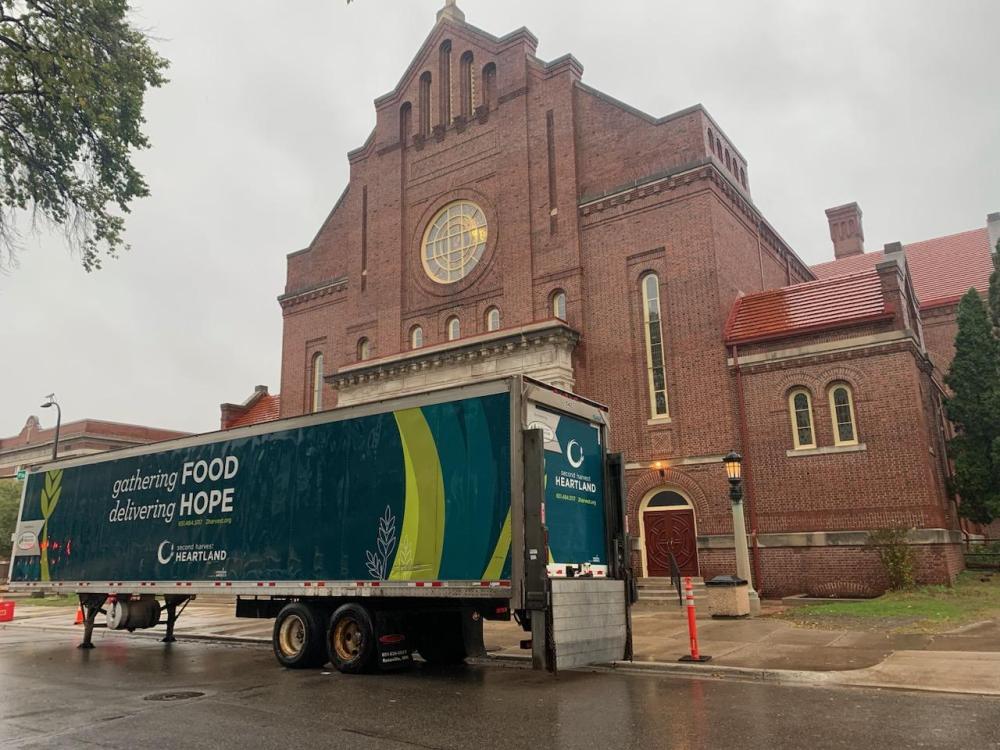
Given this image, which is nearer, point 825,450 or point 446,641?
point 446,641

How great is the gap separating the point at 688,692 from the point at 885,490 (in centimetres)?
1377

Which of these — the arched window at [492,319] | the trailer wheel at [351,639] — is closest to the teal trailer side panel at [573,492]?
the trailer wheel at [351,639]

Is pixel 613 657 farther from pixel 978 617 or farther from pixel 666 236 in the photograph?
pixel 666 236

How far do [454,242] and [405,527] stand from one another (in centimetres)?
2037

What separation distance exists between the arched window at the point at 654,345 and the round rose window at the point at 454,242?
6.84 meters

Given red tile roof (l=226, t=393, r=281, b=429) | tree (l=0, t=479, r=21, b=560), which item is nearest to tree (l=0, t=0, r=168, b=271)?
red tile roof (l=226, t=393, r=281, b=429)

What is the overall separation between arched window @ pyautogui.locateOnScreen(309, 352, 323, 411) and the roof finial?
50.4 ft

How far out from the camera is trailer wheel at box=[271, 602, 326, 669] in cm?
1125

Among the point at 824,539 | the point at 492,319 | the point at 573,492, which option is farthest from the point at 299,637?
the point at 492,319

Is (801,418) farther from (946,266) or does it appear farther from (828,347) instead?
(946,266)

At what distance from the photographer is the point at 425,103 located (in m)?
31.9

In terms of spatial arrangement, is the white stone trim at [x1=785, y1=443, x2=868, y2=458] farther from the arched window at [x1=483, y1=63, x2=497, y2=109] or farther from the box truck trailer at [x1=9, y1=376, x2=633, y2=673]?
the arched window at [x1=483, y1=63, x2=497, y2=109]

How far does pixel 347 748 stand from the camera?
646 cm

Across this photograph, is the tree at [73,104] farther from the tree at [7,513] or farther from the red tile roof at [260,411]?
the tree at [7,513]
